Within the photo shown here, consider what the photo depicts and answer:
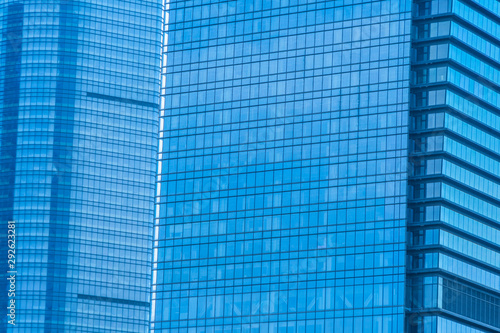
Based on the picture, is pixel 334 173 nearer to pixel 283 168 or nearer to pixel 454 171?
pixel 283 168

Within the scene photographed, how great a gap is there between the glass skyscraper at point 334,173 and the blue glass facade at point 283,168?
0.18m

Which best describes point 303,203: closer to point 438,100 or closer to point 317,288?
point 317,288

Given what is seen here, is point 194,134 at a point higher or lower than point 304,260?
higher

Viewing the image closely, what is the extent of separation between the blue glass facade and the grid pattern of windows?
2.27m

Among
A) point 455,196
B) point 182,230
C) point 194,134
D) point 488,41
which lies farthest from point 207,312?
point 488,41

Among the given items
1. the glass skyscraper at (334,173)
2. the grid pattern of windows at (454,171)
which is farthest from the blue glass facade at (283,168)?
the grid pattern of windows at (454,171)

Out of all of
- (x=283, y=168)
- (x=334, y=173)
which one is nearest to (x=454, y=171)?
(x=334, y=173)

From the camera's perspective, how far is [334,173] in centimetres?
15200

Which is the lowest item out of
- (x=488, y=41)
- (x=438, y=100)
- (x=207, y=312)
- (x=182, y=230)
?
(x=207, y=312)

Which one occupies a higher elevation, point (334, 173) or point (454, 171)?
point (334, 173)

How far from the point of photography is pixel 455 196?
14788 cm

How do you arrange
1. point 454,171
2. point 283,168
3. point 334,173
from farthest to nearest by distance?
point 283,168
point 334,173
point 454,171

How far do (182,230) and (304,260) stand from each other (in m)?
19.1

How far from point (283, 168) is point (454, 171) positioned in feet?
70.3
